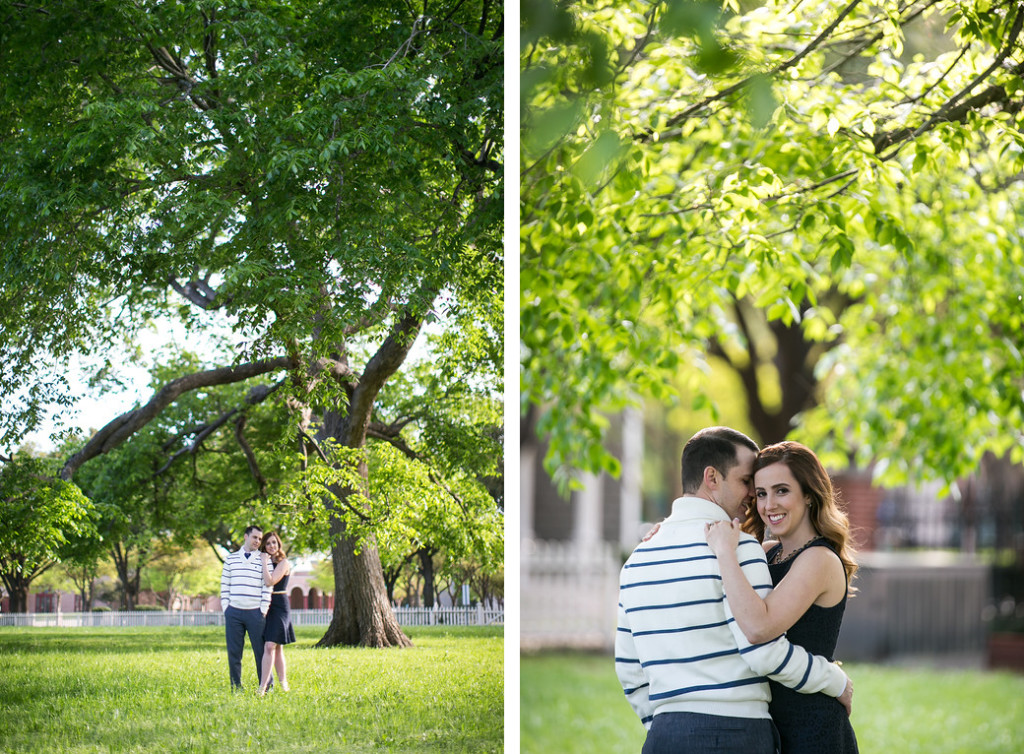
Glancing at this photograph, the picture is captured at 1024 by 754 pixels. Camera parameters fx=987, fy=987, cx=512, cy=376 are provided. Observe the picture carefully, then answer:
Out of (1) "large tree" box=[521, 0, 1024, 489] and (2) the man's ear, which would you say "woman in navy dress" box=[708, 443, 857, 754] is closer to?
(2) the man's ear

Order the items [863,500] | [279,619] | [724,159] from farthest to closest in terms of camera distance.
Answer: [863,500], [724,159], [279,619]

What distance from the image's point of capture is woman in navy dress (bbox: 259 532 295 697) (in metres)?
3.08

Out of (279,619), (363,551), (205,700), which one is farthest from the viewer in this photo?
(363,551)

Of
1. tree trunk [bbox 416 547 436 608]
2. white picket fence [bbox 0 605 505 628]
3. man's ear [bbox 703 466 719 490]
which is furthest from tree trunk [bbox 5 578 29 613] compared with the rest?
man's ear [bbox 703 466 719 490]

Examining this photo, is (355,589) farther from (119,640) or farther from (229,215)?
(229,215)

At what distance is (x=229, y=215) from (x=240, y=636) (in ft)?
4.38

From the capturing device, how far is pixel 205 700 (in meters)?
3.01

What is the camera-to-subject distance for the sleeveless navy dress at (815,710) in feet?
6.15

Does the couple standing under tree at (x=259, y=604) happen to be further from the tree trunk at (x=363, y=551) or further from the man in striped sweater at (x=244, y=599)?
the tree trunk at (x=363, y=551)

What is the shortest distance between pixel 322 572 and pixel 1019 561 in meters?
7.37

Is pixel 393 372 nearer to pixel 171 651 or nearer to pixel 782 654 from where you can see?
pixel 171 651

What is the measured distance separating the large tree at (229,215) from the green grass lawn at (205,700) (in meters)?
0.15

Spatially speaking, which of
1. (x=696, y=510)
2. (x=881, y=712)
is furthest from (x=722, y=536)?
(x=881, y=712)

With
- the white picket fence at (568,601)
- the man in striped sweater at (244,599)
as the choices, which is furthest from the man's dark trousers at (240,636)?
the white picket fence at (568,601)
